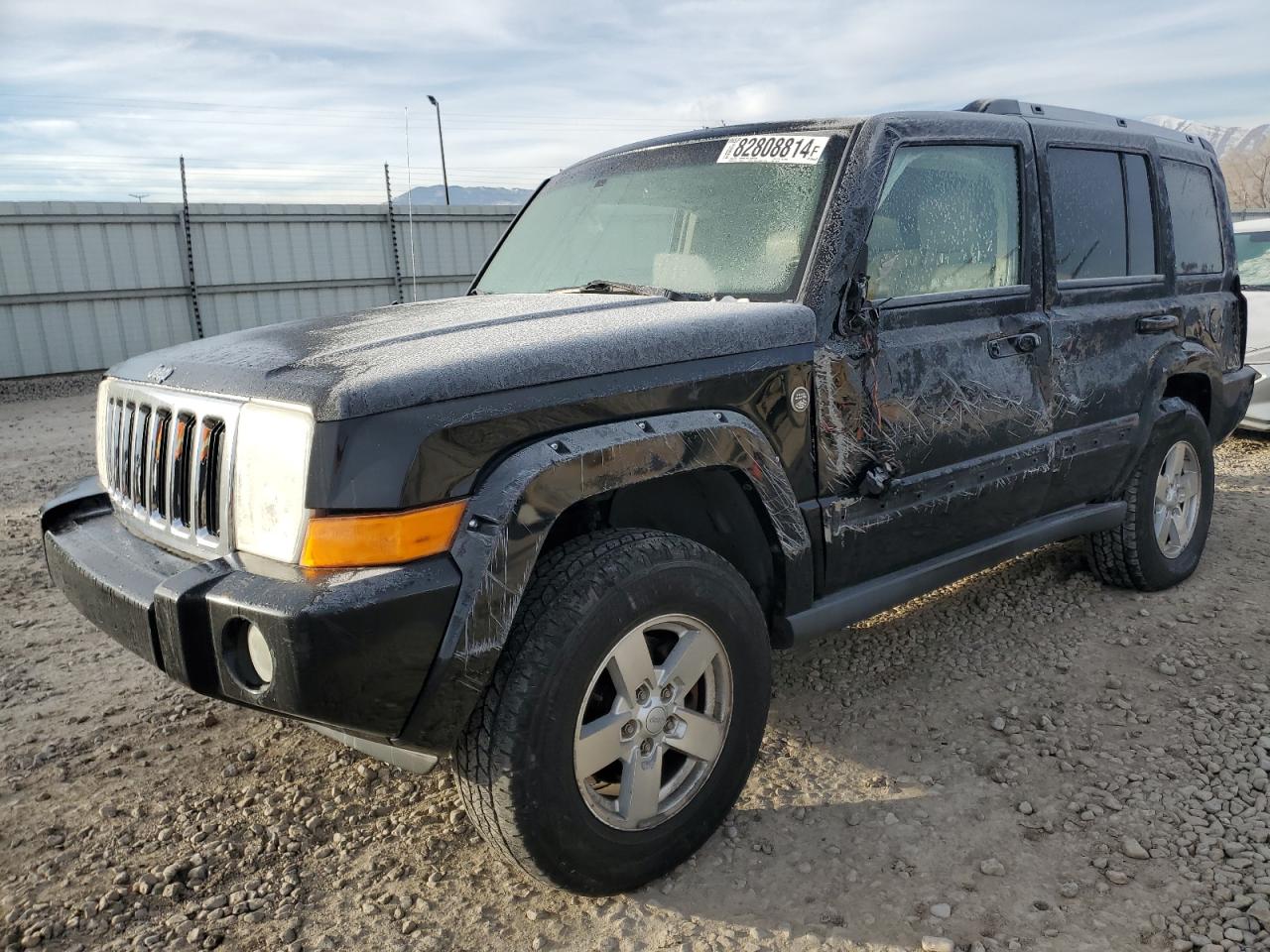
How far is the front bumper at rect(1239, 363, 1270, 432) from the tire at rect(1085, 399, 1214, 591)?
3.09 meters

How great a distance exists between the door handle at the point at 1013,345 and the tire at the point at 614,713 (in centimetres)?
138

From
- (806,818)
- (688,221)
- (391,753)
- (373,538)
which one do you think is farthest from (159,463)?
(806,818)

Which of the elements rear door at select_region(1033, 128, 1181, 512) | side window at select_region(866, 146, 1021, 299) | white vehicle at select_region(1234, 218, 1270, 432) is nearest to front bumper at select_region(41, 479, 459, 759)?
side window at select_region(866, 146, 1021, 299)

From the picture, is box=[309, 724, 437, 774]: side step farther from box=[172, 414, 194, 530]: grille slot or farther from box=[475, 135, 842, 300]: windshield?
box=[475, 135, 842, 300]: windshield

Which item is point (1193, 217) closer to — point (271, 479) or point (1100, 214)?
point (1100, 214)

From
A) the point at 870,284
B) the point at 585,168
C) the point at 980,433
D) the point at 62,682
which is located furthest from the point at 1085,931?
the point at 62,682

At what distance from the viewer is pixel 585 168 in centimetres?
381

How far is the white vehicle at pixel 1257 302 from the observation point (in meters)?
7.11

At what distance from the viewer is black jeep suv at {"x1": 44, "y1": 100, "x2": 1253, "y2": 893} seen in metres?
2.03

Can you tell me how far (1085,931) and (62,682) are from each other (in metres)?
3.49

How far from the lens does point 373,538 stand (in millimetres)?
2008

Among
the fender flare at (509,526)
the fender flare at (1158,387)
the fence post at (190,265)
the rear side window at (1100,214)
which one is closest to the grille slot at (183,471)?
the fender flare at (509,526)

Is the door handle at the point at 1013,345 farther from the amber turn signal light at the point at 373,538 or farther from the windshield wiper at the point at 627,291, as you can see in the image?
the amber turn signal light at the point at 373,538

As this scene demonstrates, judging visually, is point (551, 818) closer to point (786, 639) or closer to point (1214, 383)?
point (786, 639)
